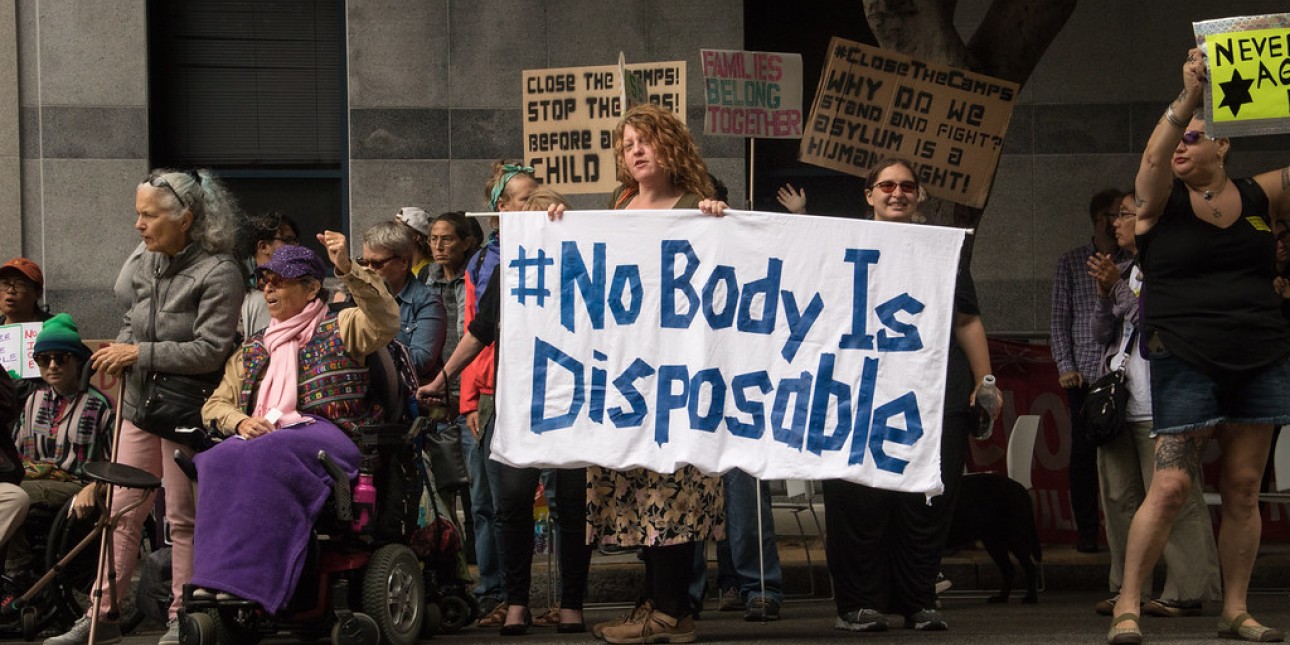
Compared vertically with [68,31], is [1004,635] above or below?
below

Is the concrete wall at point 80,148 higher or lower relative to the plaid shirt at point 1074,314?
higher

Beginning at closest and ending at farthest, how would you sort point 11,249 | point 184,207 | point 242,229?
point 184,207, point 242,229, point 11,249

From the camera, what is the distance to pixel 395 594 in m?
8.04

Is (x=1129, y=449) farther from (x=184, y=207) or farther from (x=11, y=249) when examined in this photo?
(x=11, y=249)

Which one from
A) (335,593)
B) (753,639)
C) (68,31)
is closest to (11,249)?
(68,31)

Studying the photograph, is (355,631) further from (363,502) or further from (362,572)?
(363,502)

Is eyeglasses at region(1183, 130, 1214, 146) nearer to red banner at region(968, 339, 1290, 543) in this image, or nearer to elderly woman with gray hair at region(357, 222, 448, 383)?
elderly woman with gray hair at region(357, 222, 448, 383)

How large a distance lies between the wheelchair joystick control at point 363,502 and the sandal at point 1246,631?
3.61 metres

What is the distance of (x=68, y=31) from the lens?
43.8 ft

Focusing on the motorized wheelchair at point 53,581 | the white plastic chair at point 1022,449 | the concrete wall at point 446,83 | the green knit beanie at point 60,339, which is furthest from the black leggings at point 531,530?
the concrete wall at point 446,83

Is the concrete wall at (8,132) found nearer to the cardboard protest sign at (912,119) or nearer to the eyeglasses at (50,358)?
the eyeglasses at (50,358)

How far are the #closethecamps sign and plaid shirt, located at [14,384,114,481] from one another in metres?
2.73

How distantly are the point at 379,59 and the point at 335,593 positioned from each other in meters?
6.69

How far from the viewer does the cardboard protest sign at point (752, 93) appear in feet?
35.6
